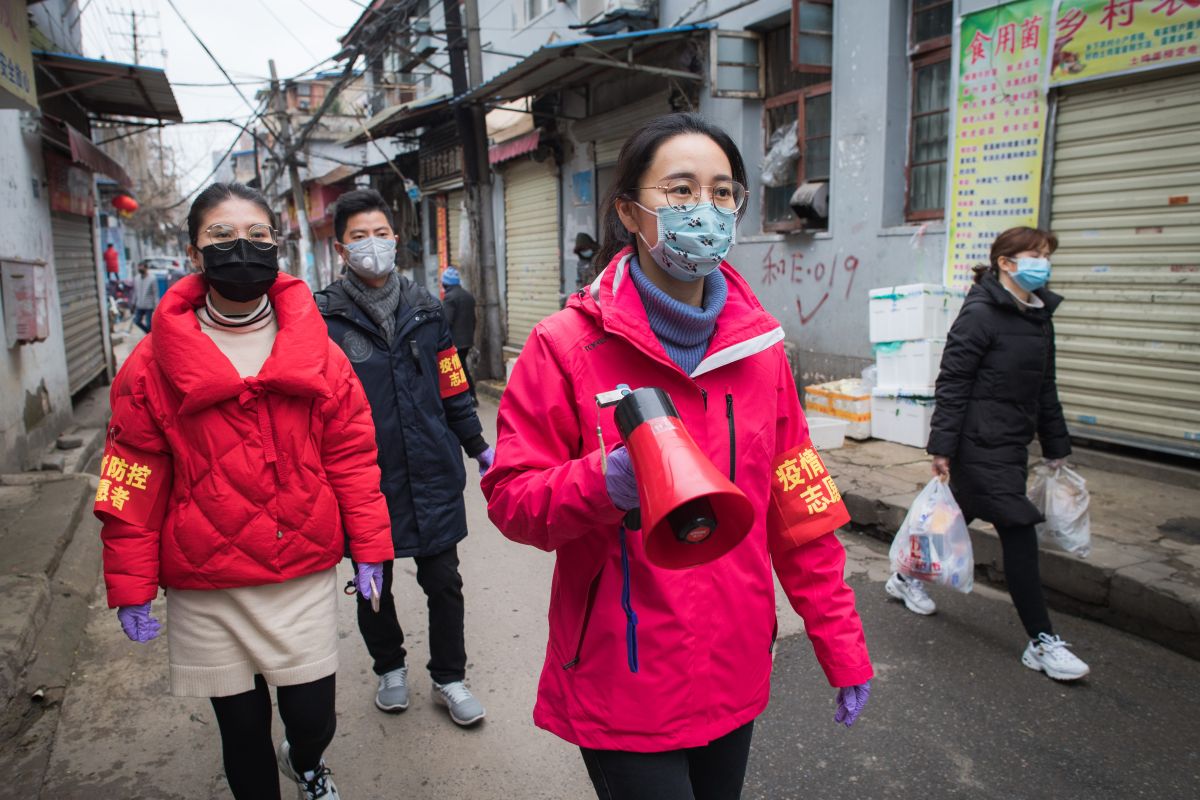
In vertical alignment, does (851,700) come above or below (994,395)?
below

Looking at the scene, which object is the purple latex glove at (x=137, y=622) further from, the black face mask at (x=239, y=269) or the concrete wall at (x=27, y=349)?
the concrete wall at (x=27, y=349)

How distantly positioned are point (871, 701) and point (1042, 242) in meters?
2.12

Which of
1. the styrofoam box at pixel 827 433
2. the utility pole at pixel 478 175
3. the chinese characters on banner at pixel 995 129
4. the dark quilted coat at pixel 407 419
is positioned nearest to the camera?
the dark quilted coat at pixel 407 419

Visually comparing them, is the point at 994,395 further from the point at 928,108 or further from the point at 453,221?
the point at 453,221

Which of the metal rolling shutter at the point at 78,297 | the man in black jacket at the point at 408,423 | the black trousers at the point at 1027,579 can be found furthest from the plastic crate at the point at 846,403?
the metal rolling shutter at the point at 78,297

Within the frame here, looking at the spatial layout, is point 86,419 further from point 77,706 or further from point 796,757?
point 796,757

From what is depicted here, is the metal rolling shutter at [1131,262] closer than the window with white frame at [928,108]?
Yes

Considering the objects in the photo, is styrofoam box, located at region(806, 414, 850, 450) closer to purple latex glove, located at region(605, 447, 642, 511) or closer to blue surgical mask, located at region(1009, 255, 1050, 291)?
blue surgical mask, located at region(1009, 255, 1050, 291)

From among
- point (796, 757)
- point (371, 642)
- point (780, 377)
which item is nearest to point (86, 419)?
point (371, 642)

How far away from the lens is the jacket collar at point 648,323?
162 centimetres

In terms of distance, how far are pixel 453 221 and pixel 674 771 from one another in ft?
58.4

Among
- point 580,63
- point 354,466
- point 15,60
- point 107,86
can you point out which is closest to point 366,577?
point 354,466

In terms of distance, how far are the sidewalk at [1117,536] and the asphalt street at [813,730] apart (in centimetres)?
14

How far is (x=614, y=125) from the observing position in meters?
12.1
